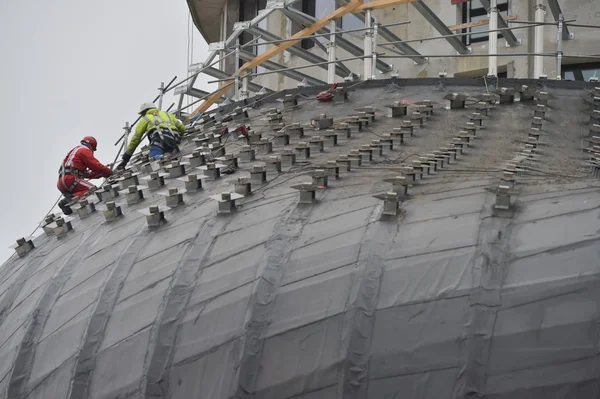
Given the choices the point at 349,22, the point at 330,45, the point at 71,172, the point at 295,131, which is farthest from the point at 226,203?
the point at 349,22

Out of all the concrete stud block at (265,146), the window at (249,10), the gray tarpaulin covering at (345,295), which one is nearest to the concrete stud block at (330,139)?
the gray tarpaulin covering at (345,295)

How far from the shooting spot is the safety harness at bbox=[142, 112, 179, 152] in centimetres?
1819

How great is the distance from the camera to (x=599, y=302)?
9523mm

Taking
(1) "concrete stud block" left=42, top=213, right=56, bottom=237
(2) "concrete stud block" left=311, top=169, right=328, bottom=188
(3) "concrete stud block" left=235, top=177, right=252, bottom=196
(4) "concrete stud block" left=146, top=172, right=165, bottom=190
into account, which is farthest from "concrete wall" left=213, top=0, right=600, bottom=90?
(2) "concrete stud block" left=311, top=169, right=328, bottom=188

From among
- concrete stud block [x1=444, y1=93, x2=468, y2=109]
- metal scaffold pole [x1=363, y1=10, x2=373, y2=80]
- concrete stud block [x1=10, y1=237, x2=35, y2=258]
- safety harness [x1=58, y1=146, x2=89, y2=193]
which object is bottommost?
concrete stud block [x1=10, y1=237, x2=35, y2=258]

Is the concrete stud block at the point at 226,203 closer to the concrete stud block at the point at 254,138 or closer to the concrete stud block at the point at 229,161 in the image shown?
the concrete stud block at the point at 229,161

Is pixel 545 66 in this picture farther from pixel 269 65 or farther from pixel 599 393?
pixel 599 393

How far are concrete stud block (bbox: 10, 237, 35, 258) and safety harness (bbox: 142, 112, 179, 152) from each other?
9.83ft

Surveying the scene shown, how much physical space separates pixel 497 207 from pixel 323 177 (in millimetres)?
2479

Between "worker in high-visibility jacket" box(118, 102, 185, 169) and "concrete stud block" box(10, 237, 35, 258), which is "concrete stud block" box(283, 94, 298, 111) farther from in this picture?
"concrete stud block" box(10, 237, 35, 258)

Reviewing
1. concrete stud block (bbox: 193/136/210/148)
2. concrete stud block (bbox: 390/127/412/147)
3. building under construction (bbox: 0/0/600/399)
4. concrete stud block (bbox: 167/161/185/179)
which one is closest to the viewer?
building under construction (bbox: 0/0/600/399)

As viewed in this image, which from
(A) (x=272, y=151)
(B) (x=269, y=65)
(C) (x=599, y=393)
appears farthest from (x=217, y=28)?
(C) (x=599, y=393)

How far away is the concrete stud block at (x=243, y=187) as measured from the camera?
1308 centimetres

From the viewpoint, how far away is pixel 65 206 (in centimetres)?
1795
